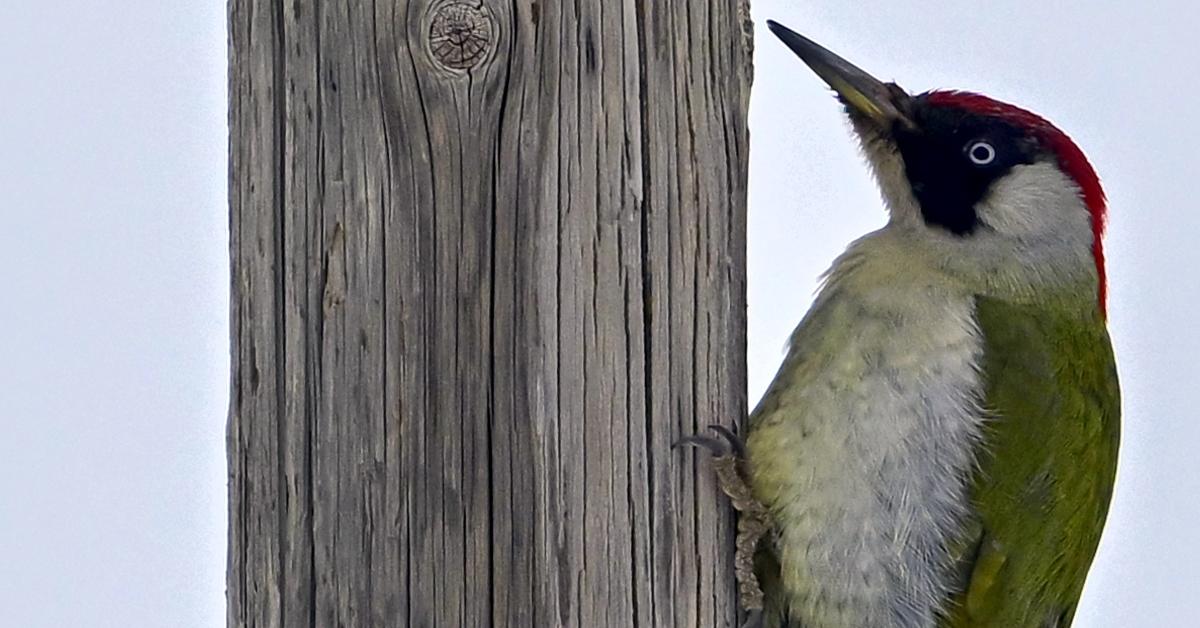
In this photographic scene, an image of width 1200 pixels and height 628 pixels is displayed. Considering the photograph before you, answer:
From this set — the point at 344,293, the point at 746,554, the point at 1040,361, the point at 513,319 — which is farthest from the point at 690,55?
the point at 1040,361

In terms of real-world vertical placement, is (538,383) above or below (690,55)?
below

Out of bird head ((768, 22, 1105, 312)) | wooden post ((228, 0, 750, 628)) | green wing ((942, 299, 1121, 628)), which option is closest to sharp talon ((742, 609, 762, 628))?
wooden post ((228, 0, 750, 628))

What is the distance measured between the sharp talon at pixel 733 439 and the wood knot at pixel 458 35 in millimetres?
863

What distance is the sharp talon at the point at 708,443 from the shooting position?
2596 millimetres

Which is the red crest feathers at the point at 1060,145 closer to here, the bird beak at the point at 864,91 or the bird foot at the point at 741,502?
the bird beak at the point at 864,91

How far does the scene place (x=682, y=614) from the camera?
102 inches

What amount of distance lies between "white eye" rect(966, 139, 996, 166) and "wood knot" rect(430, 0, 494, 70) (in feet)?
6.05

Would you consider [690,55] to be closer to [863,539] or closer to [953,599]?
[863,539]

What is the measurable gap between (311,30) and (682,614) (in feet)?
4.25

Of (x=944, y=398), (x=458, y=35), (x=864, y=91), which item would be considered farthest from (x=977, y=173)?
(x=458, y=35)

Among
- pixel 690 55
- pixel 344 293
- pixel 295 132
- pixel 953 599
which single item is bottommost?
pixel 953 599

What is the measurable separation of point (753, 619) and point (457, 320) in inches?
37.8

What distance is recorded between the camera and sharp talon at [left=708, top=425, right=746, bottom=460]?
2703 millimetres

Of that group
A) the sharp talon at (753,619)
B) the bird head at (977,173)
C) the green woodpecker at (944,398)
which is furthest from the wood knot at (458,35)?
the bird head at (977,173)
